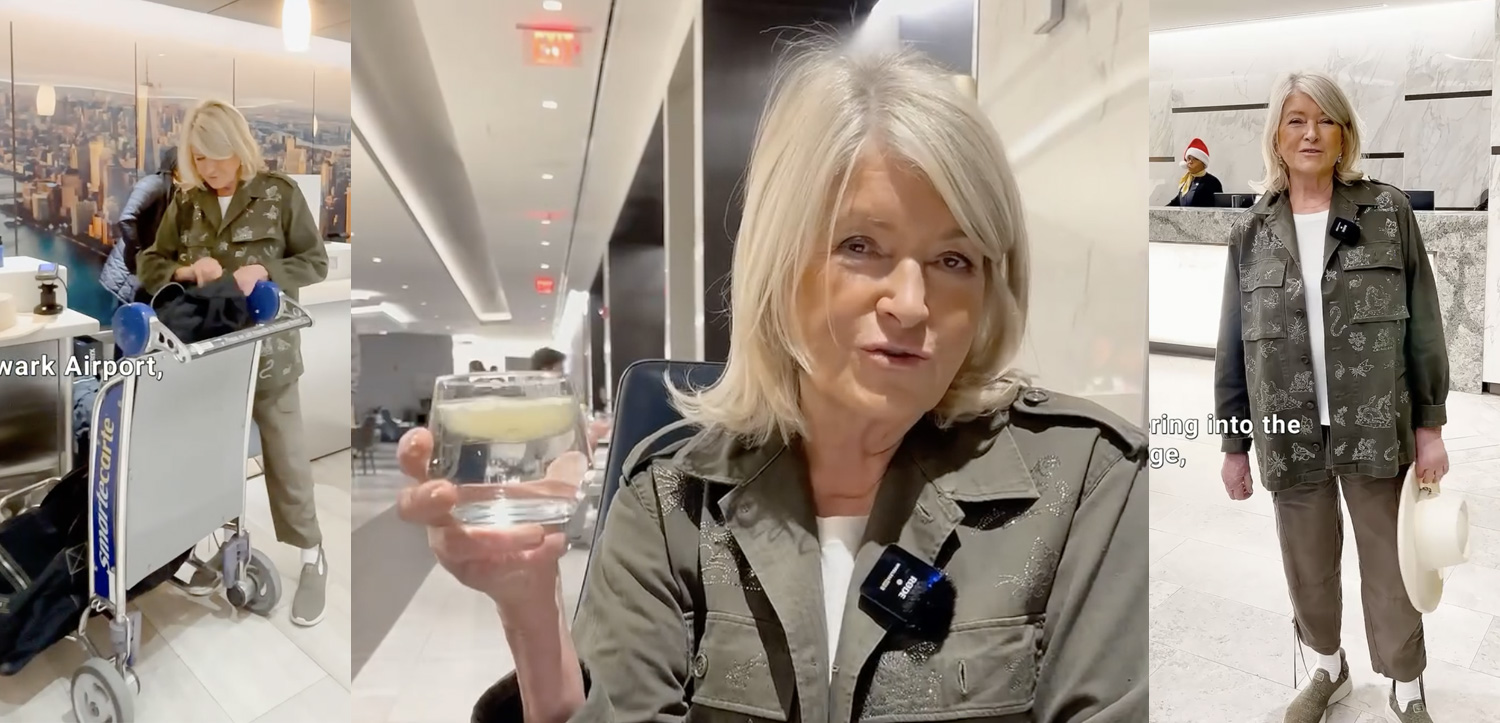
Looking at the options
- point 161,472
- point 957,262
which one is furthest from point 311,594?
point 957,262

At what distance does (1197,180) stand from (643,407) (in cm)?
89

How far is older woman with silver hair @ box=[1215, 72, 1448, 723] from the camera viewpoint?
133cm

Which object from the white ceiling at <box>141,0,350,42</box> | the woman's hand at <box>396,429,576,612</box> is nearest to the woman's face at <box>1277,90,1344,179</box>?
the woman's hand at <box>396,429,576,612</box>

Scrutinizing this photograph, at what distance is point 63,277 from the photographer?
1.41 meters

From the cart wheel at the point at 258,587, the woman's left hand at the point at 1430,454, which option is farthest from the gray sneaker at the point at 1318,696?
the cart wheel at the point at 258,587

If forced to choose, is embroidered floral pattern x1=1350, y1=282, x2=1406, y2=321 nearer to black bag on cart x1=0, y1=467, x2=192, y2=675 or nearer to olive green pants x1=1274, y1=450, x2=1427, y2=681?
olive green pants x1=1274, y1=450, x2=1427, y2=681

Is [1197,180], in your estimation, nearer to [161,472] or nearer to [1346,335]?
[1346,335]

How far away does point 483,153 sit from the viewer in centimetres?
112

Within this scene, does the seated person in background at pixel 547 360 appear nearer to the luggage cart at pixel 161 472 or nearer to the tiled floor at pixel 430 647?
the tiled floor at pixel 430 647

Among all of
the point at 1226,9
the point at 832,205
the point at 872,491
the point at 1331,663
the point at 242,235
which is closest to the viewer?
the point at 832,205

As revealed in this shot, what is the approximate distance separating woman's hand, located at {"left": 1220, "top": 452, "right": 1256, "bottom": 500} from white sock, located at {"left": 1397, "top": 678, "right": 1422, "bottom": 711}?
1.35 feet

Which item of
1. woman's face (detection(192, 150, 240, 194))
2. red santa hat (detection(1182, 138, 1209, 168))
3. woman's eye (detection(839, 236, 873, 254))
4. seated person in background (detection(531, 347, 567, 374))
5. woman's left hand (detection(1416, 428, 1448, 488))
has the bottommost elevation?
woman's left hand (detection(1416, 428, 1448, 488))

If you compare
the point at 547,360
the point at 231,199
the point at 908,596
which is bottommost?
the point at 908,596

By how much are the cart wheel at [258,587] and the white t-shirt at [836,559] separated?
938 mm
